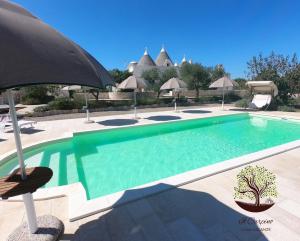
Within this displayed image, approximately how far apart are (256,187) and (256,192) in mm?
82

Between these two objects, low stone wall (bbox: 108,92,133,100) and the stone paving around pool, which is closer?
the stone paving around pool

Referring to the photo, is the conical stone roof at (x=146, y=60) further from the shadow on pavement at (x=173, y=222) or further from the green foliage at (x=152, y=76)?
the shadow on pavement at (x=173, y=222)

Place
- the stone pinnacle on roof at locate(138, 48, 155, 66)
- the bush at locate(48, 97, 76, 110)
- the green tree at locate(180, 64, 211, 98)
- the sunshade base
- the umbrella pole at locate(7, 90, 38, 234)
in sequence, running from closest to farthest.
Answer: the umbrella pole at locate(7, 90, 38, 234)
the sunshade base
the bush at locate(48, 97, 76, 110)
the green tree at locate(180, 64, 211, 98)
the stone pinnacle on roof at locate(138, 48, 155, 66)

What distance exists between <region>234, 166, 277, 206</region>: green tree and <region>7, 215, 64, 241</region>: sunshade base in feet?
9.67

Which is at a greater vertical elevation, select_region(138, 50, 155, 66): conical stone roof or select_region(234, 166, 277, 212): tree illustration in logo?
select_region(138, 50, 155, 66): conical stone roof

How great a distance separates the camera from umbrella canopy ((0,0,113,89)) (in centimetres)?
142

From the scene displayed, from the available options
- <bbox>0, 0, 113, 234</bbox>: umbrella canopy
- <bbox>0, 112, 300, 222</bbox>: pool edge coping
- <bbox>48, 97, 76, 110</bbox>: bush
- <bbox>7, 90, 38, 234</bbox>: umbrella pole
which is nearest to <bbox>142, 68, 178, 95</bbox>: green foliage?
<bbox>48, 97, 76, 110</bbox>: bush

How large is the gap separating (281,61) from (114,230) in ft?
69.3

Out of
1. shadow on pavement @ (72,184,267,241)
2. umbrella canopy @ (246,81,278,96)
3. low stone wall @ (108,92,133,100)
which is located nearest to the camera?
shadow on pavement @ (72,184,267,241)

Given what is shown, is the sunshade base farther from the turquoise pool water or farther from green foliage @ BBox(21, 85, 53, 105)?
green foliage @ BBox(21, 85, 53, 105)

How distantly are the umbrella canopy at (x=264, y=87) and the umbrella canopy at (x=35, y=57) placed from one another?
54.7 ft

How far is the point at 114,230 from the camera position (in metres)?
2.76

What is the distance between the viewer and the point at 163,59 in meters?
55.2

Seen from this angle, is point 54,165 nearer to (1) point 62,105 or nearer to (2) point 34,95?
(1) point 62,105
